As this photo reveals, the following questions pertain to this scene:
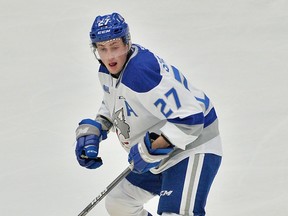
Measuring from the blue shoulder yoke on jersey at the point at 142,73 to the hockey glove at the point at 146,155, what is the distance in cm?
19

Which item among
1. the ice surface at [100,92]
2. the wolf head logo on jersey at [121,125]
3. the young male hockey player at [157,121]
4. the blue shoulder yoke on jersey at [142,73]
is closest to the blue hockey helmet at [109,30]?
the young male hockey player at [157,121]

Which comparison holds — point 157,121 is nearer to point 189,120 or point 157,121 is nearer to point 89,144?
point 189,120

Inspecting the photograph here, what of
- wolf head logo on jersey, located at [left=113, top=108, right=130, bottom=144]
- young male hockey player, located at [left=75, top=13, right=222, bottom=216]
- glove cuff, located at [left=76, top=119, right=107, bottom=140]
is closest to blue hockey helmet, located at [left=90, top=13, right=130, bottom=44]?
young male hockey player, located at [left=75, top=13, right=222, bottom=216]

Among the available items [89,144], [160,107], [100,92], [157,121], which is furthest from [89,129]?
[100,92]

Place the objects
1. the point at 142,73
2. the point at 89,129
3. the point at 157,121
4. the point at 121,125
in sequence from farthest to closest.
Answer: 1. the point at 89,129
2. the point at 121,125
3. the point at 157,121
4. the point at 142,73

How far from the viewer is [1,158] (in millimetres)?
4238

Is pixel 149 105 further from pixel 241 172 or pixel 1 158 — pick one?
pixel 1 158

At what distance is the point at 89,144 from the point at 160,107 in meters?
0.44

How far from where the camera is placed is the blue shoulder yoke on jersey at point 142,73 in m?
2.92

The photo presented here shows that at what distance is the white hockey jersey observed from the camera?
294cm

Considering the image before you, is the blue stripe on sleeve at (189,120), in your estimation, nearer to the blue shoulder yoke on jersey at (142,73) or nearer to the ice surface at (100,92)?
the blue shoulder yoke on jersey at (142,73)

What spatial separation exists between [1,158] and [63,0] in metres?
2.22

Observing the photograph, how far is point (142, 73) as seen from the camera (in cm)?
293

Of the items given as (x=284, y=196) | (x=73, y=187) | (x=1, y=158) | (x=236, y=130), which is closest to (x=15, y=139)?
(x=1, y=158)
